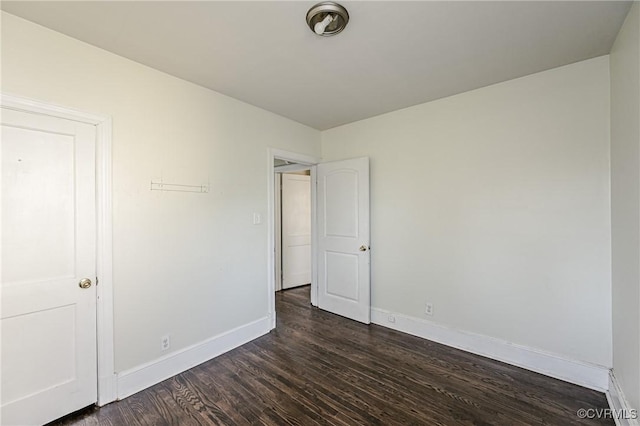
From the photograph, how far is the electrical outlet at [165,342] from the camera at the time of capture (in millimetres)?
2278

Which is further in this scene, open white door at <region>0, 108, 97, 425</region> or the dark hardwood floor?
the dark hardwood floor

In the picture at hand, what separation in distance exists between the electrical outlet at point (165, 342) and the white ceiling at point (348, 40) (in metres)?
2.21

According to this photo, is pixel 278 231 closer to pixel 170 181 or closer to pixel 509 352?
pixel 170 181

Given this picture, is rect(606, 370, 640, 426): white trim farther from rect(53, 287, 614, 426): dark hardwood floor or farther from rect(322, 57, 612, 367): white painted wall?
rect(322, 57, 612, 367): white painted wall

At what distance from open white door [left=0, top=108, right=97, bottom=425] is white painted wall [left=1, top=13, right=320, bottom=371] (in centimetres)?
17

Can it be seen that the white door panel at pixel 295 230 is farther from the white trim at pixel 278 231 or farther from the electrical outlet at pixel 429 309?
Answer: the electrical outlet at pixel 429 309

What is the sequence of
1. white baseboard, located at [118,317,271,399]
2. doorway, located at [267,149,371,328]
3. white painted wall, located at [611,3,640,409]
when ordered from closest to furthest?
white painted wall, located at [611,3,640,409]
white baseboard, located at [118,317,271,399]
doorway, located at [267,149,371,328]

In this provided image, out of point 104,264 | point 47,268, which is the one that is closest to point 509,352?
point 104,264

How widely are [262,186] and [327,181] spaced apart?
3.36 ft

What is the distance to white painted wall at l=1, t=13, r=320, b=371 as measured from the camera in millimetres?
1824

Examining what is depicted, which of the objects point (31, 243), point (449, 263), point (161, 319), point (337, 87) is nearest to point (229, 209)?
point (161, 319)

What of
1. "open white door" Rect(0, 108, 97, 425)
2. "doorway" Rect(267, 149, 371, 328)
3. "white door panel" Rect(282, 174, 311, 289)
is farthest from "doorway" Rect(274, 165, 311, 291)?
"open white door" Rect(0, 108, 97, 425)

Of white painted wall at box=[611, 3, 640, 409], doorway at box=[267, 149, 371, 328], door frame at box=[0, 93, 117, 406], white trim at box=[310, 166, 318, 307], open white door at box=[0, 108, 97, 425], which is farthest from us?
white trim at box=[310, 166, 318, 307]

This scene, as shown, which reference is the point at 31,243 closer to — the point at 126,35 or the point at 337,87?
the point at 126,35
